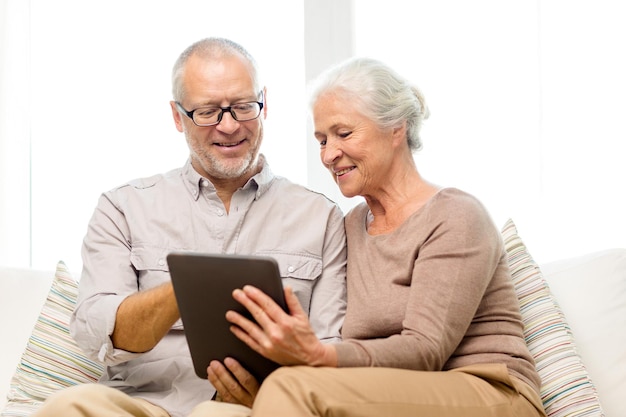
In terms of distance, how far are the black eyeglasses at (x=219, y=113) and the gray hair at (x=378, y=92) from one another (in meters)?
0.16

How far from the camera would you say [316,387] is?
1.58m

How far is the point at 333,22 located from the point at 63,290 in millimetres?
1406

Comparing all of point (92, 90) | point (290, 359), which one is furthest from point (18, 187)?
point (290, 359)

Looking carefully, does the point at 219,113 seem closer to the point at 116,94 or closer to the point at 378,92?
the point at 378,92

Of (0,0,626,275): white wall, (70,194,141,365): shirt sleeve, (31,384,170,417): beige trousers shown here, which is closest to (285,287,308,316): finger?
(31,384,170,417): beige trousers

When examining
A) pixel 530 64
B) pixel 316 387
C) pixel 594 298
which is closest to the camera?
pixel 316 387

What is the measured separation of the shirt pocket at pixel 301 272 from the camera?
226 centimetres

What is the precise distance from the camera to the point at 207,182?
92.6 inches

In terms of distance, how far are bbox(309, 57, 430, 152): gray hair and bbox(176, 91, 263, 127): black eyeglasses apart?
0.16 metres

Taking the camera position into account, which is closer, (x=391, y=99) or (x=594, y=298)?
(x=391, y=99)

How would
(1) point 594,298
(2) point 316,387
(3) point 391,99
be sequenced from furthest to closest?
(1) point 594,298, (3) point 391,99, (2) point 316,387

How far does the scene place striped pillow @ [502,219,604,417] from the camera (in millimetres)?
2139

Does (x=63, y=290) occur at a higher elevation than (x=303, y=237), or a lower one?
lower

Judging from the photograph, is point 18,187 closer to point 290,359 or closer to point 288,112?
point 288,112
